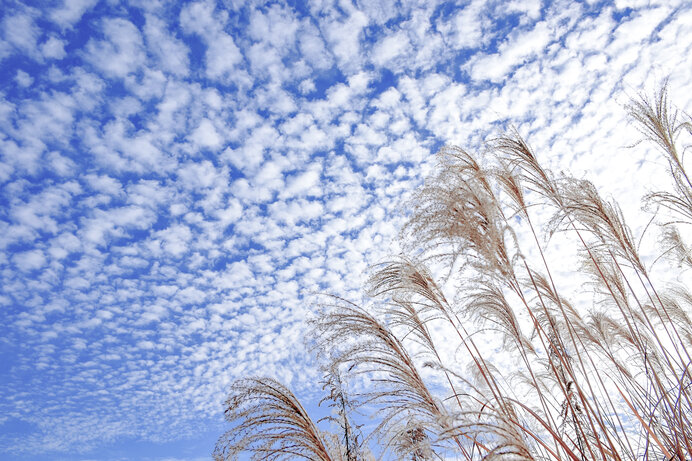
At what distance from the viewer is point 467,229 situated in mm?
2686

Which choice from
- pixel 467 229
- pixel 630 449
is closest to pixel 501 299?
pixel 467 229

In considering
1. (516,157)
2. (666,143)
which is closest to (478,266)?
(516,157)

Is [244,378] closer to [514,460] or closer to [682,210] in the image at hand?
[514,460]

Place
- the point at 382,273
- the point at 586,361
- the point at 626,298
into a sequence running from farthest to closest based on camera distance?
the point at 586,361 < the point at 626,298 < the point at 382,273

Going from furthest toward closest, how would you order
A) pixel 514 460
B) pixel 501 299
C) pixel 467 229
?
1. pixel 501 299
2. pixel 467 229
3. pixel 514 460

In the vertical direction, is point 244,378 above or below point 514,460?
above

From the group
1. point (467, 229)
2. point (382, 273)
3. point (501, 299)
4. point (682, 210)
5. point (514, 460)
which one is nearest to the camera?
point (514, 460)

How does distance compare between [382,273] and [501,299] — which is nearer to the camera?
[501,299]

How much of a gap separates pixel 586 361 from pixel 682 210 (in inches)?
67.2

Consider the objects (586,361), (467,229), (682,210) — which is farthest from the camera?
(586,361)

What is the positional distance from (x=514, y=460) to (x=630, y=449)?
1831 millimetres

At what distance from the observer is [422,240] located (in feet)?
9.62

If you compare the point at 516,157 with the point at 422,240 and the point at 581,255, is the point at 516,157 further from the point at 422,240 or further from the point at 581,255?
the point at 581,255

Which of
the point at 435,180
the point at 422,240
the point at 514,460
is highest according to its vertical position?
the point at 435,180
